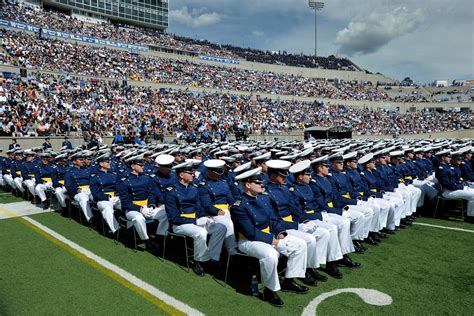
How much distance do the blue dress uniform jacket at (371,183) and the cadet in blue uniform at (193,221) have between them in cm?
344

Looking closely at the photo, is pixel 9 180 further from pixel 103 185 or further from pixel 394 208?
pixel 394 208

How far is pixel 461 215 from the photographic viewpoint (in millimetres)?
9164

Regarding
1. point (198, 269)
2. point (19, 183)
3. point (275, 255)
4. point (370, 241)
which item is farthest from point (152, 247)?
point (19, 183)

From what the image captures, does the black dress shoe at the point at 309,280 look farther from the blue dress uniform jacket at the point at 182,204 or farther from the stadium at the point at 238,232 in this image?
the blue dress uniform jacket at the point at 182,204

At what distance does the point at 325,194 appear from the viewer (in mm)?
6301

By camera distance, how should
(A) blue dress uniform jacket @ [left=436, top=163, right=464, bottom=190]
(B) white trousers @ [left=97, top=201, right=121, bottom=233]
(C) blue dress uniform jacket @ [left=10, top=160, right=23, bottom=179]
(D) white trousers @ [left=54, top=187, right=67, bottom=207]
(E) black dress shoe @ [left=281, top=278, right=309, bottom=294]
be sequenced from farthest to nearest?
(C) blue dress uniform jacket @ [left=10, top=160, right=23, bottom=179]
(D) white trousers @ [left=54, top=187, right=67, bottom=207]
(A) blue dress uniform jacket @ [left=436, top=163, right=464, bottom=190]
(B) white trousers @ [left=97, top=201, right=121, bottom=233]
(E) black dress shoe @ [left=281, top=278, right=309, bottom=294]

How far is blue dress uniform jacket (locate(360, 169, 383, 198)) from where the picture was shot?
750 cm

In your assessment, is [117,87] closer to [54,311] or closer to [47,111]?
[47,111]

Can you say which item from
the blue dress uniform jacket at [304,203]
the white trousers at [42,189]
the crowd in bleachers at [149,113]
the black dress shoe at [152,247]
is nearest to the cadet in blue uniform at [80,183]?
the white trousers at [42,189]

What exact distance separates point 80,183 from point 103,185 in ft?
4.30

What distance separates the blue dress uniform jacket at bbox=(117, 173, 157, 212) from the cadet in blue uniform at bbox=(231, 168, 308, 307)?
2.48 metres

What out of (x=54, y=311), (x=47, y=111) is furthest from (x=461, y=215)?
(x=47, y=111)

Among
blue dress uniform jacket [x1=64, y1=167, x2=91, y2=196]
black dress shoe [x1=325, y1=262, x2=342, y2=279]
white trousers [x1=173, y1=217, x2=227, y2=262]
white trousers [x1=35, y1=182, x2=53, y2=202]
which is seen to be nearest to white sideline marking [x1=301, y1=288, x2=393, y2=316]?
black dress shoe [x1=325, y1=262, x2=342, y2=279]

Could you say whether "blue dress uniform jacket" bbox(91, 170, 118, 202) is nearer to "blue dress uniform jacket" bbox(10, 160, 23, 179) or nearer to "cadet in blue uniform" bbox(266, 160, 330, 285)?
"cadet in blue uniform" bbox(266, 160, 330, 285)
